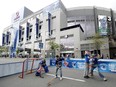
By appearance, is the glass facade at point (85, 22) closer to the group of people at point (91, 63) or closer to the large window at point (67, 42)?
the large window at point (67, 42)

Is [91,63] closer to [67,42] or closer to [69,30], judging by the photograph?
[67,42]

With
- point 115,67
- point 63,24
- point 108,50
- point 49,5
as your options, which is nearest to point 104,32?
point 108,50

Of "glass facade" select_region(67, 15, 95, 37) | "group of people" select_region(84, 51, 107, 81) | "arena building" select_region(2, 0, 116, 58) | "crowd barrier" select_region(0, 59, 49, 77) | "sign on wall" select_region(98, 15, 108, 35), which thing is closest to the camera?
"group of people" select_region(84, 51, 107, 81)

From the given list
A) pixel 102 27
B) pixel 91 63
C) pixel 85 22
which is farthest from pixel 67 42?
pixel 91 63

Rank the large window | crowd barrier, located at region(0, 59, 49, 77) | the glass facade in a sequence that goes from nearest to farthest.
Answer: crowd barrier, located at region(0, 59, 49, 77) < the large window < the glass facade

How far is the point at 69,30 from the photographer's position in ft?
127

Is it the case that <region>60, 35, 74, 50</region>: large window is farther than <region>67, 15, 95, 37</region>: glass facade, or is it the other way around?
<region>67, 15, 95, 37</region>: glass facade

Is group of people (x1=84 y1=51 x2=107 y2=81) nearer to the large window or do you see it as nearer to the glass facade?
the large window

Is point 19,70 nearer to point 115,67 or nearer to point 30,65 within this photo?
point 30,65

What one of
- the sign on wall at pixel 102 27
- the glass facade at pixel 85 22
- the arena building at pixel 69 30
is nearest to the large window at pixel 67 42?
the arena building at pixel 69 30

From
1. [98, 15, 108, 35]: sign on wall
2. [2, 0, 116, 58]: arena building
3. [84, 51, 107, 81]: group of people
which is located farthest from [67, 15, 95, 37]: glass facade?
[84, 51, 107, 81]: group of people

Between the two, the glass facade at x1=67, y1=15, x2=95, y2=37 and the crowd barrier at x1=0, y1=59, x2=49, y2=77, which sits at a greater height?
the glass facade at x1=67, y1=15, x2=95, y2=37

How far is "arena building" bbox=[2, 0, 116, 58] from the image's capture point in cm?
3428

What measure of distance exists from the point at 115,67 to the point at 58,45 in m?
30.2
